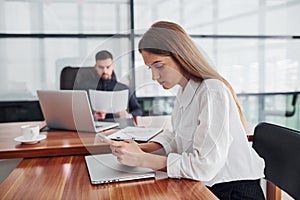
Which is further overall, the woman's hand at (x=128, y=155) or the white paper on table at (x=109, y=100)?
the white paper on table at (x=109, y=100)

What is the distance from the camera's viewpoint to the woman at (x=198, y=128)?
107cm

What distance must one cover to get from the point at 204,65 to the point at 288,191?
0.58 meters

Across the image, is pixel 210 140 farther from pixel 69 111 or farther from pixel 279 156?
pixel 69 111

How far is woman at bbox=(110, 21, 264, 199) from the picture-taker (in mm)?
1065

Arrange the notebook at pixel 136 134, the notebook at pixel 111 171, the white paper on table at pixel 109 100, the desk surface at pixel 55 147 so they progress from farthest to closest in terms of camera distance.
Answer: the white paper on table at pixel 109 100 < the notebook at pixel 136 134 < the desk surface at pixel 55 147 < the notebook at pixel 111 171

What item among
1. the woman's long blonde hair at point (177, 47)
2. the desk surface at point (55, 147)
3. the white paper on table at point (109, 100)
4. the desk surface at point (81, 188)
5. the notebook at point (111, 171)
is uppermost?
the woman's long blonde hair at point (177, 47)

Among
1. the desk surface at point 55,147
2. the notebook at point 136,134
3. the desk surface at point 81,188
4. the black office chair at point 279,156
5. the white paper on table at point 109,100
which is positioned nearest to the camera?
the desk surface at point 81,188

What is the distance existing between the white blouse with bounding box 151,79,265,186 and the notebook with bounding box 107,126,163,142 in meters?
0.15

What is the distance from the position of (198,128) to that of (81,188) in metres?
0.44

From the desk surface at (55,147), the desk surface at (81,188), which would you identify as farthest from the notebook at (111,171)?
the desk surface at (55,147)

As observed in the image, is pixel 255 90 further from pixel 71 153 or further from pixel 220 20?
pixel 71 153

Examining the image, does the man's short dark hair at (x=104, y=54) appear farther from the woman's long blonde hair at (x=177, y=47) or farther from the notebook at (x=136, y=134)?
the woman's long blonde hair at (x=177, y=47)

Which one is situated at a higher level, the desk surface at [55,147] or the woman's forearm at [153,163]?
the woman's forearm at [153,163]

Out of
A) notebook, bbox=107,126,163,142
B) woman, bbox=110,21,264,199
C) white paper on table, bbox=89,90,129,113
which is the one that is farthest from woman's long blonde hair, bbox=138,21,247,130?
white paper on table, bbox=89,90,129,113
